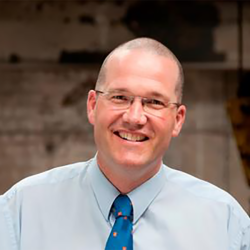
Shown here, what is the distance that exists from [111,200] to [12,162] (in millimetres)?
3451

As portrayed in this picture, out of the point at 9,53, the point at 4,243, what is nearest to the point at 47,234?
the point at 4,243

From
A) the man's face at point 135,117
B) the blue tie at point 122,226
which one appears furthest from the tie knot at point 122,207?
the man's face at point 135,117

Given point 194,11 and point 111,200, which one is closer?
point 111,200

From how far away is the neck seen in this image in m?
1.87

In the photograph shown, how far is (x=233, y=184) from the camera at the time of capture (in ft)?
17.4

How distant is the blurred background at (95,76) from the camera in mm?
4984

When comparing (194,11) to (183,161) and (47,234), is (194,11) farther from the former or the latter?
(47,234)

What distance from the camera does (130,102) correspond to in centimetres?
182

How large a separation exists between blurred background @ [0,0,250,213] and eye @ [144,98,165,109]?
312 centimetres

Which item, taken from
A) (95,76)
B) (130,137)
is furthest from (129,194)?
(95,76)

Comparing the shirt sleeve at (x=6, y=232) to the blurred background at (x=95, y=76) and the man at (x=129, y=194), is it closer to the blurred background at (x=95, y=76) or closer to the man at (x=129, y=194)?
the man at (x=129, y=194)

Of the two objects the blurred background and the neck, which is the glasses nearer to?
the neck

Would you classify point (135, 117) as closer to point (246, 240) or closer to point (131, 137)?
point (131, 137)

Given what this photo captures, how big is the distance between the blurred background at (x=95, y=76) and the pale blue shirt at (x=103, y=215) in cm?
304
